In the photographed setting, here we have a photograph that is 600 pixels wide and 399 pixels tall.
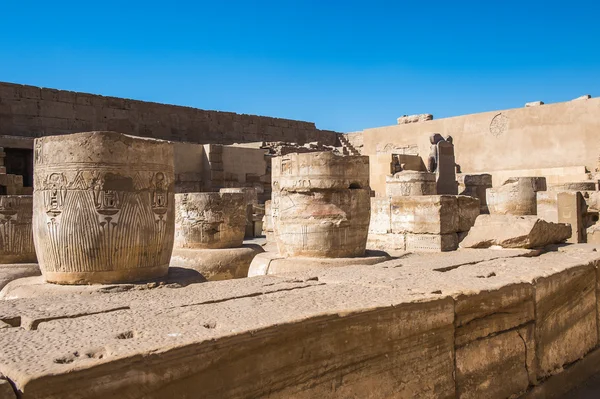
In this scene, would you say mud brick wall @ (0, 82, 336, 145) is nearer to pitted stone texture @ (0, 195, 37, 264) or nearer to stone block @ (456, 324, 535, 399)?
pitted stone texture @ (0, 195, 37, 264)

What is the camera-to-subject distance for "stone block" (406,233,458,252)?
7.71 metres

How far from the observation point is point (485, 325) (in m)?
3.32

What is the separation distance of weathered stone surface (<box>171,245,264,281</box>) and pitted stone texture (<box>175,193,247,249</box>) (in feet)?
1.20

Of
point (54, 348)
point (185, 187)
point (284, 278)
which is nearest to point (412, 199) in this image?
point (284, 278)

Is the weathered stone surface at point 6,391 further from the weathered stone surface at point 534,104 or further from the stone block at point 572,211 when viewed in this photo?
the weathered stone surface at point 534,104

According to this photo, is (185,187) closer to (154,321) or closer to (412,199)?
(412,199)

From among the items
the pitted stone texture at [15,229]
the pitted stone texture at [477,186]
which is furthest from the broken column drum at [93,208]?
the pitted stone texture at [477,186]

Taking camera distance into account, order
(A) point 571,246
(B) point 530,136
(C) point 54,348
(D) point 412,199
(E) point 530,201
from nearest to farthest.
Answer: (C) point 54,348 < (A) point 571,246 < (D) point 412,199 < (E) point 530,201 < (B) point 530,136

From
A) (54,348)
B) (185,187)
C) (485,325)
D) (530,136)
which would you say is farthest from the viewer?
(530,136)

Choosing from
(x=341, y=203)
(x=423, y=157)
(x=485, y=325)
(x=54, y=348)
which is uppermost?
(x=423, y=157)

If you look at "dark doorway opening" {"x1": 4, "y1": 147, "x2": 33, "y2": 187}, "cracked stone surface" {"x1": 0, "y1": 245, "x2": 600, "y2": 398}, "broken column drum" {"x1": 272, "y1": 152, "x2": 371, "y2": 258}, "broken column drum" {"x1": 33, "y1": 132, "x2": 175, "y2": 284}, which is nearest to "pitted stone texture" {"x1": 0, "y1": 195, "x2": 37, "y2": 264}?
"broken column drum" {"x1": 33, "y1": 132, "x2": 175, "y2": 284}

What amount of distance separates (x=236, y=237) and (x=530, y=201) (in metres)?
6.44

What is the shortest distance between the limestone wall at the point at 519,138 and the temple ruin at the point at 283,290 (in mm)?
9988

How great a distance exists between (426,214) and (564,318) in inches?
149
